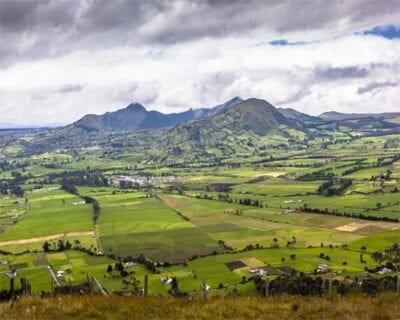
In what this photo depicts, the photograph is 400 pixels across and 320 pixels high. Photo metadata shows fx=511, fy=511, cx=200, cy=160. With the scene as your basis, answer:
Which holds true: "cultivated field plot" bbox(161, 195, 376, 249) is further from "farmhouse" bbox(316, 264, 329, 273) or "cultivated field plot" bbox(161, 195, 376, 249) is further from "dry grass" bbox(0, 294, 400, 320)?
"dry grass" bbox(0, 294, 400, 320)

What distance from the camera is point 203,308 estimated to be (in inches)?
854

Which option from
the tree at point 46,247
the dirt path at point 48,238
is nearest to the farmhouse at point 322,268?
the tree at point 46,247

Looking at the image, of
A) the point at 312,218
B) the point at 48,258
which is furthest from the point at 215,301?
the point at 312,218

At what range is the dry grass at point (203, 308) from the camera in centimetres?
2098

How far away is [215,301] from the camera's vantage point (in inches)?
917

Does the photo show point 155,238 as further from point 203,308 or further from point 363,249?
point 203,308

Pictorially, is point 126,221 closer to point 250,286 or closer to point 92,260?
point 92,260

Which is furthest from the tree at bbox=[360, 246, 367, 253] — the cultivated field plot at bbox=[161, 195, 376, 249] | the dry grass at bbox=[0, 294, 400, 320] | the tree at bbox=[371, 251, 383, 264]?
the dry grass at bbox=[0, 294, 400, 320]

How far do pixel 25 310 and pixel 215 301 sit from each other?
8281 millimetres

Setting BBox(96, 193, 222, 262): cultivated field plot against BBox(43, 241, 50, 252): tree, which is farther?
BBox(43, 241, 50, 252): tree

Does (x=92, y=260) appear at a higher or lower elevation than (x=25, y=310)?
lower

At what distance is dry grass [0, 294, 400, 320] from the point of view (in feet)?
68.8

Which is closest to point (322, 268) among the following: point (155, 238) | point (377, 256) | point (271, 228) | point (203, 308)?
point (377, 256)

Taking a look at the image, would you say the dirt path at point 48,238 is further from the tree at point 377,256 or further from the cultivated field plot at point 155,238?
the tree at point 377,256
